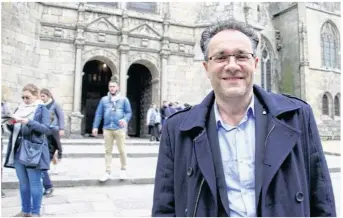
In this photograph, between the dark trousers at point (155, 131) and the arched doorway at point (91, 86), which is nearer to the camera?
the dark trousers at point (155, 131)

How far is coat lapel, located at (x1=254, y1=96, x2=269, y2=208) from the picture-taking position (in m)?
1.49

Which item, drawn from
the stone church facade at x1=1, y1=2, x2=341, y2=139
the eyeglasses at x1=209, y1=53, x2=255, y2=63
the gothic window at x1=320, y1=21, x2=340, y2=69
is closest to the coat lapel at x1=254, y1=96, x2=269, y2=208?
the eyeglasses at x1=209, y1=53, x2=255, y2=63

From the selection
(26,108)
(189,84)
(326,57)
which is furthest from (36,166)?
(326,57)

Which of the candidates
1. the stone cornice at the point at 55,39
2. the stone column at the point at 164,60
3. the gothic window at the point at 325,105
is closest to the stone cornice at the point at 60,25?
the stone cornice at the point at 55,39

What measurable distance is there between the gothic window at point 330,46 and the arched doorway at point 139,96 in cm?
1350

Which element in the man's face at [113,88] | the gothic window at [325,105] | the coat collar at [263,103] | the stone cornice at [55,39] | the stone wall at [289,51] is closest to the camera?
the coat collar at [263,103]

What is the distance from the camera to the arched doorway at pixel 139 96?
57.1ft

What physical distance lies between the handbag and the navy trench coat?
2580 millimetres

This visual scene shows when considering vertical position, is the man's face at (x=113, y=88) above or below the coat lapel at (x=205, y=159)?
above

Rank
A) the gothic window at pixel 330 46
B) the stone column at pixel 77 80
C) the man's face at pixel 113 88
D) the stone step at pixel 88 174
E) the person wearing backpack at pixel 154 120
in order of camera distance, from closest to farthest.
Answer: the stone step at pixel 88 174 → the man's face at pixel 113 88 → the person wearing backpack at pixel 154 120 → the stone column at pixel 77 80 → the gothic window at pixel 330 46

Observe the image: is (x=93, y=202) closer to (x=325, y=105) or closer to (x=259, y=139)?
(x=259, y=139)

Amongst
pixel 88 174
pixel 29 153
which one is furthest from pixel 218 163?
pixel 88 174

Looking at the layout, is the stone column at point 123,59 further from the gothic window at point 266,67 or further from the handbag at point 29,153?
the handbag at point 29,153

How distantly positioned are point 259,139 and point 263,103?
241mm
